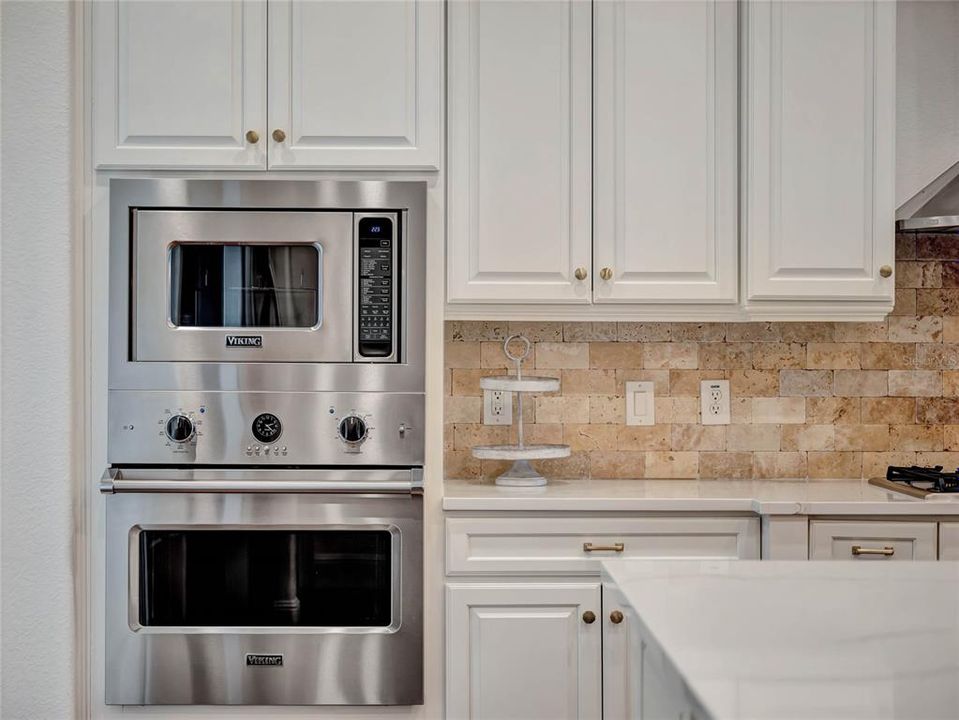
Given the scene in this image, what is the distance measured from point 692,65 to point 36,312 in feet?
5.67

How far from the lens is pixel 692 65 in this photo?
2.29m

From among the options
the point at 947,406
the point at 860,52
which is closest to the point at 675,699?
the point at 860,52

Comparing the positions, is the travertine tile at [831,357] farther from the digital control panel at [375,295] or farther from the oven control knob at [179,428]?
the oven control knob at [179,428]

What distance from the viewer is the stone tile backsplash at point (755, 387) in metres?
2.65

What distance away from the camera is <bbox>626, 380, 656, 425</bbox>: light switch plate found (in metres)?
2.66

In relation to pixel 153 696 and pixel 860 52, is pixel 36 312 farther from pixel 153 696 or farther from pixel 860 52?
pixel 860 52

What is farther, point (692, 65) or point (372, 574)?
point (692, 65)

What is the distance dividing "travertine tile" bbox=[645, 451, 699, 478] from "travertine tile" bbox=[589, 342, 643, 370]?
0.90 feet

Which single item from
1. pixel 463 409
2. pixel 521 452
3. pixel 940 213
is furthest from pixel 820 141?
pixel 463 409

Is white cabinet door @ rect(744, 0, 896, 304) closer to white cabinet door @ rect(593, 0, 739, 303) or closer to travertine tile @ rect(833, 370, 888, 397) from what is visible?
white cabinet door @ rect(593, 0, 739, 303)

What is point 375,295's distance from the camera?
2.12 m

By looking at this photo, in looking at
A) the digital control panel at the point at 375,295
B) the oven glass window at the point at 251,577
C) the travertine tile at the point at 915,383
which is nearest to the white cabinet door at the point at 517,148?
the digital control panel at the point at 375,295

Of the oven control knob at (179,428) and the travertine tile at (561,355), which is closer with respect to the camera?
the oven control knob at (179,428)

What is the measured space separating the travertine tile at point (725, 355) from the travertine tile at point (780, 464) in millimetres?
277
